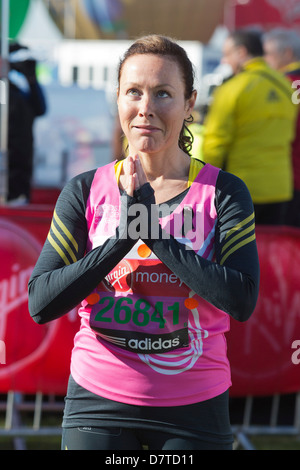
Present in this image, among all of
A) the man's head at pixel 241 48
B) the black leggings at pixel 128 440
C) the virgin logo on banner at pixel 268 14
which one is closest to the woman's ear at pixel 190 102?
the black leggings at pixel 128 440

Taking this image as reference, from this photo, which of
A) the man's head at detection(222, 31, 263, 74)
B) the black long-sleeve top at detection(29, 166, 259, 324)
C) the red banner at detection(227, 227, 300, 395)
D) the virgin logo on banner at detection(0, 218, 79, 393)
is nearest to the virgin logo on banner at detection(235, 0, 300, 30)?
the man's head at detection(222, 31, 263, 74)

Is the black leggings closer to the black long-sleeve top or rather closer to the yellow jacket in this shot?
the black long-sleeve top

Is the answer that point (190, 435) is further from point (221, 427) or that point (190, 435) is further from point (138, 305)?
point (138, 305)

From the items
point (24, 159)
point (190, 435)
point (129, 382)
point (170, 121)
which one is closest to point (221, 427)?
point (190, 435)

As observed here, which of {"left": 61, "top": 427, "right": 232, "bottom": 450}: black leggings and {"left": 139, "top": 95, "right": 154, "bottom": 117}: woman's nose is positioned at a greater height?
{"left": 139, "top": 95, "right": 154, "bottom": 117}: woman's nose

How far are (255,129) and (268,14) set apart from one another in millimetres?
6987

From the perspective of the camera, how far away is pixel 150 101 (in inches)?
68.2

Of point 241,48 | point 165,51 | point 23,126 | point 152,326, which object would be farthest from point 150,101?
point 23,126

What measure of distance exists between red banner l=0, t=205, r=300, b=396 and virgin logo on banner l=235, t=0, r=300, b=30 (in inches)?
312

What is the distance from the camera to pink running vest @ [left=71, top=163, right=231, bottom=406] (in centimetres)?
168

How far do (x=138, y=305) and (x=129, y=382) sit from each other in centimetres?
19

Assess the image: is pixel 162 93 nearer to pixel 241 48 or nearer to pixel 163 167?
pixel 163 167
